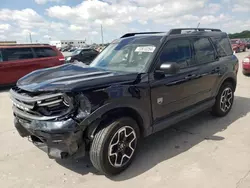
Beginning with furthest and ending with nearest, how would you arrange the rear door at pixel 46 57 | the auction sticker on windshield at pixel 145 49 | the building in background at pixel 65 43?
the building in background at pixel 65 43 < the rear door at pixel 46 57 < the auction sticker on windshield at pixel 145 49

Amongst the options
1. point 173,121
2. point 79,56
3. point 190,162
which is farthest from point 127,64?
point 79,56

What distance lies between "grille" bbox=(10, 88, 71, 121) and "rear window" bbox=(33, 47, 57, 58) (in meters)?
7.83

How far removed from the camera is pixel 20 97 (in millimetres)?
2957

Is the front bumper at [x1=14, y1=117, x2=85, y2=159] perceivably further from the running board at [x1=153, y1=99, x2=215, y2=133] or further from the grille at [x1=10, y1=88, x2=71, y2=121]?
the running board at [x1=153, y1=99, x2=215, y2=133]

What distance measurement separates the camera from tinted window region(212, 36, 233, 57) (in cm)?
487

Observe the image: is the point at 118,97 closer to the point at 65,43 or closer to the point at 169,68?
the point at 169,68

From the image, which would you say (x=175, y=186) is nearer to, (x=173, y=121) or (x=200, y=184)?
(x=200, y=184)

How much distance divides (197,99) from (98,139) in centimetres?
222

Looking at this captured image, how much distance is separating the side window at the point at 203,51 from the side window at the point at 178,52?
0.24 m

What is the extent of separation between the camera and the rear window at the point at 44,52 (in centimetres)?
1023

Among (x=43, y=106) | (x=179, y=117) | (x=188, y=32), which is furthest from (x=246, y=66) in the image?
(x=43, y=106)

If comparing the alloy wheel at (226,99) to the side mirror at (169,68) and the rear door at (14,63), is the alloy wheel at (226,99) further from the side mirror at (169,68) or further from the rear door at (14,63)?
the rear door at (14,63)

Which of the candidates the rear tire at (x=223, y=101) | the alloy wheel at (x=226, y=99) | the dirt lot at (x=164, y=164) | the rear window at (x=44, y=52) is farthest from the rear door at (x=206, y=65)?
the rear window at (x=44, y=52)

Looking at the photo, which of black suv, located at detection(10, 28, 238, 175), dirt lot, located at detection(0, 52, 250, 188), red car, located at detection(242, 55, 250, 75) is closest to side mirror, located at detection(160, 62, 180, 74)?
black suv, located at detection(10, 28, 238, 175)
